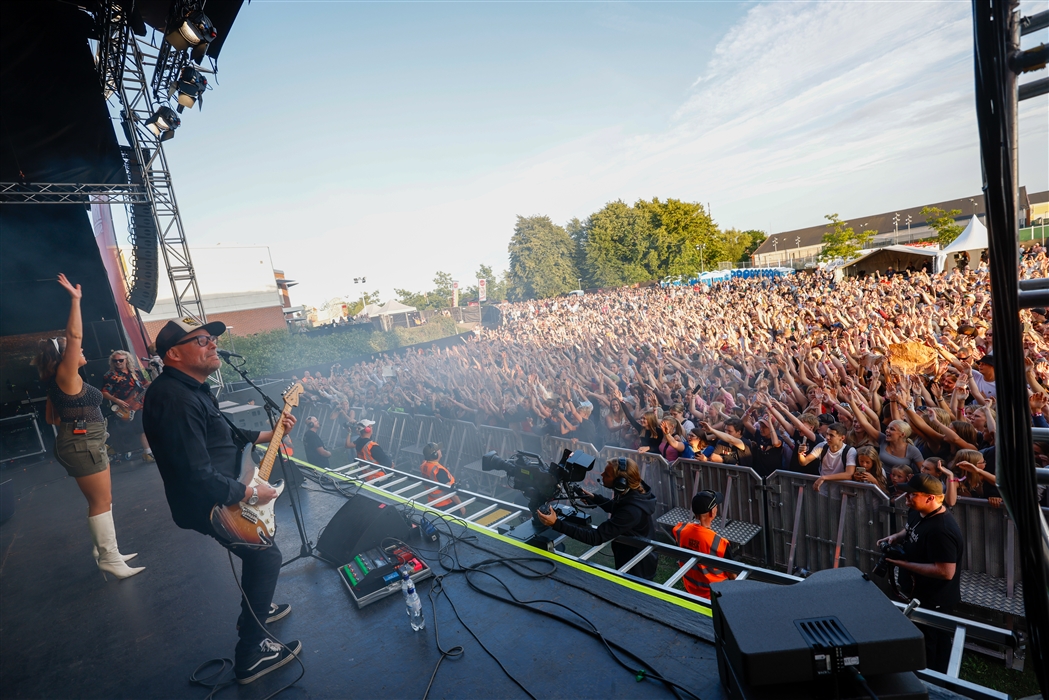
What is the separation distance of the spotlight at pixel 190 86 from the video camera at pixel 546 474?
23.4ft

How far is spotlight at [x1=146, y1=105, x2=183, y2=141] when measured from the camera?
743 centimetres

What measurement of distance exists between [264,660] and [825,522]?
404 cm

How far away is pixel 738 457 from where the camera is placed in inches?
186

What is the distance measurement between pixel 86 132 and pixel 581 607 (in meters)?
9.14

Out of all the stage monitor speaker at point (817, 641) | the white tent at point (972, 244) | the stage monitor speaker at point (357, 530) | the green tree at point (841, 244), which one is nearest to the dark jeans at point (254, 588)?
the stage monitor speaker at point (357, 530)

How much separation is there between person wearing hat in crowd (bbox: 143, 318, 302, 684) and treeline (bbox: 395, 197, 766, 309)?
4546cm

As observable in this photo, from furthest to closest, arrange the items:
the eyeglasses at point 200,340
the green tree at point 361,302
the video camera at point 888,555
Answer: the green tree at point 361,302 → the video camera at point 888,555 → the eyeglasses at point 200,340

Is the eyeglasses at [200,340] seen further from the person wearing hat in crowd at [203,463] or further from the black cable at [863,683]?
the black cable at [863,683]

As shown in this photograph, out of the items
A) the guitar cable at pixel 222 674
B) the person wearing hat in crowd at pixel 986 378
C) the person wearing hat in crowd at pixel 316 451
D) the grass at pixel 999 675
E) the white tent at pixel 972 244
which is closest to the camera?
the guitar cable at pixel 222 674

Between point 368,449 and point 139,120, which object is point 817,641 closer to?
point 368,449

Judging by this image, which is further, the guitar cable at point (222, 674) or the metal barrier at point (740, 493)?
the metal barrier at point (740, 493)

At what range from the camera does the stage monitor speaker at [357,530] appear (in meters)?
3.60

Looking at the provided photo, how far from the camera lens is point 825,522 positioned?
13.0 ft

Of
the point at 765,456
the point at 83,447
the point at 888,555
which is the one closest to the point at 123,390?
the point at 83,447
